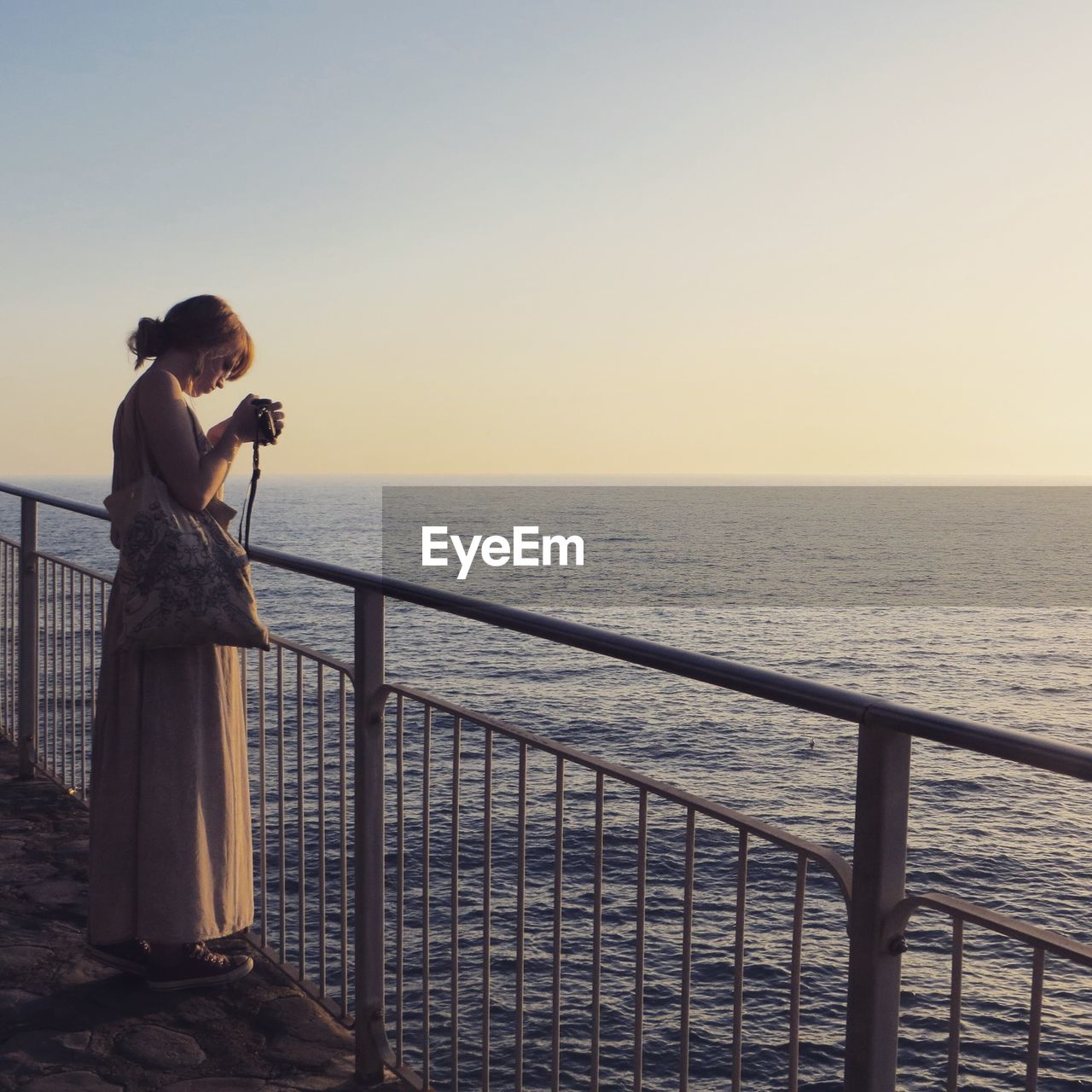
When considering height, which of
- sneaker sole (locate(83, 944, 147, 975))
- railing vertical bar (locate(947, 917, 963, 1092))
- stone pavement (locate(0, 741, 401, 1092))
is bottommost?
stone pavement (locate(0, 741, 401, 1092))

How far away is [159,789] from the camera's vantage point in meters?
2.89

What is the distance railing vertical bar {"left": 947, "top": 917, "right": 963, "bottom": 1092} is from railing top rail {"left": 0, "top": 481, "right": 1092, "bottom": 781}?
237 millimetres

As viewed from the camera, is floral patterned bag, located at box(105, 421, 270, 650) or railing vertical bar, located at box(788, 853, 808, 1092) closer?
railing vertical bar, located at box(788, 853, 808, 1092)

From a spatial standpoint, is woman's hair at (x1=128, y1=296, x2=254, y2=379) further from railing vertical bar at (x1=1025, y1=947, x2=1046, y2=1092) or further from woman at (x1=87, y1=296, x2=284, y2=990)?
railing vertical bar at (x1=1025, y1=947, x2=1046, y2=1092)

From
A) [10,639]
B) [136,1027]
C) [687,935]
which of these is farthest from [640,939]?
[10,639]

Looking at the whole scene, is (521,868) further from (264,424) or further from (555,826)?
(264,424)

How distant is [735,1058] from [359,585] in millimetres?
1241

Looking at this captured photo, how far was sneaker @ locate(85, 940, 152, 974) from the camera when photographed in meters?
3.07

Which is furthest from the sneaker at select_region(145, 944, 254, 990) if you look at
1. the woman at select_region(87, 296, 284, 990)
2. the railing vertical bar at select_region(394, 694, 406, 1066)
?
the railing vertical bar at select_region(394, 694, 406, 1066)

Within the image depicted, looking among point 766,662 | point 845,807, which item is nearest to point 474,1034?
point 845,807

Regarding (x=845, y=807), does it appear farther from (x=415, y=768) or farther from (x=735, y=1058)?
(x=735, y=1058)

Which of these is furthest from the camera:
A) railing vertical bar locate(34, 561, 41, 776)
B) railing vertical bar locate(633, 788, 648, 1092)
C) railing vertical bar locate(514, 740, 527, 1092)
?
railing vertical bar locate(34, 561, 41, 776)

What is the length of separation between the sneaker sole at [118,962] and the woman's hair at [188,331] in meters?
1.53

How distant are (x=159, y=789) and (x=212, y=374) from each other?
40.7 inches
